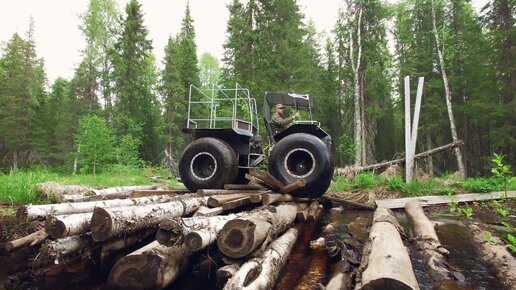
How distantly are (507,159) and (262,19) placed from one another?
1674 centimetres

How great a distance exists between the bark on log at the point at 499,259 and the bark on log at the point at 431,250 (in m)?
0.50

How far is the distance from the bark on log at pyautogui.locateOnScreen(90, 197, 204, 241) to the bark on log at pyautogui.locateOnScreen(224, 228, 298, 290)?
4.06 ft

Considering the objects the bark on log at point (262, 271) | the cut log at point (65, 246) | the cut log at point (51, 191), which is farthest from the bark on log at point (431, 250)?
the cut log at point (51, 191)

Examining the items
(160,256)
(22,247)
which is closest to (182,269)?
(160,256)

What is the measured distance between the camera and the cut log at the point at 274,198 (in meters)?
5.52

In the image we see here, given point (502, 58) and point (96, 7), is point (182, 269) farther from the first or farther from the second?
point (96, 7)

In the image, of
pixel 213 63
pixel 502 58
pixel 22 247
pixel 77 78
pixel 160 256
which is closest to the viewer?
pixel 160 256

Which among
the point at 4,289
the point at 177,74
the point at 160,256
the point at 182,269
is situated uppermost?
the point at 177,74

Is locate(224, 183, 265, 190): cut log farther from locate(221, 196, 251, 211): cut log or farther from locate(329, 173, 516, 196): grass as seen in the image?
locate(329, 173, 516, 196): grass

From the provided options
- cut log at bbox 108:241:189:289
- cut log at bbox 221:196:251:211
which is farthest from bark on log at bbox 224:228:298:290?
cut log at bbox 221:196:251:211

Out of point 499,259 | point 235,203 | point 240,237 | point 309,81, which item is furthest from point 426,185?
point 309,81

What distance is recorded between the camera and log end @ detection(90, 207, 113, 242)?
10.1 ft

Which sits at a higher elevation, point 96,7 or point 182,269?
point 96,7

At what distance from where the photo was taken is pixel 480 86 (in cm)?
1909
